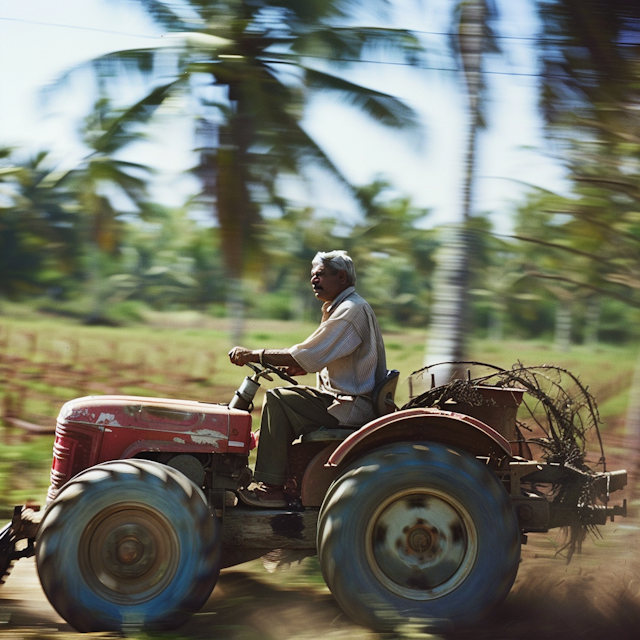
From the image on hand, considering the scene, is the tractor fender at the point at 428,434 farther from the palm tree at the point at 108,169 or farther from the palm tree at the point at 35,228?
the palm tree at the point at 35,228

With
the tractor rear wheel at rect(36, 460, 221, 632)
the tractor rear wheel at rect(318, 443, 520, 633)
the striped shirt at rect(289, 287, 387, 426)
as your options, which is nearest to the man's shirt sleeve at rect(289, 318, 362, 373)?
the striped shirt at rect(289, 287, 387, 426)

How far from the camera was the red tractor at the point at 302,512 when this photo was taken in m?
3.82

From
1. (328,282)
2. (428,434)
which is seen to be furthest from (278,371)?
(428,434)

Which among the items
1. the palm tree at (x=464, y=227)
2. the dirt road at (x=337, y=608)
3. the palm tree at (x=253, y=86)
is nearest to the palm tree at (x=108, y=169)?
the palm tree at (x=253, y=86)

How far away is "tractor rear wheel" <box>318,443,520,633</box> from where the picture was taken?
12.6 feet

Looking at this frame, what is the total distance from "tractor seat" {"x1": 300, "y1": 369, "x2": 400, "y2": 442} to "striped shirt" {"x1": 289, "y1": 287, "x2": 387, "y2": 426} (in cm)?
4

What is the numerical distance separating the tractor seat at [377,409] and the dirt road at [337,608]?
97 centimetres

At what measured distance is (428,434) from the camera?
4.20m

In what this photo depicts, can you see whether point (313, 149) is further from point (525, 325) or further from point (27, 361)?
point (525, 325)

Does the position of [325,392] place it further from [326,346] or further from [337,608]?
[337,608]

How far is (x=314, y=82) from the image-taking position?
12031 mm

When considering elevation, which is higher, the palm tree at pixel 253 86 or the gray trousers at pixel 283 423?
the palm tree at pixel 253 86

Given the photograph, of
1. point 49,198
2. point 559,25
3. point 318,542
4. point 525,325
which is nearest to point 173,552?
point 318,542

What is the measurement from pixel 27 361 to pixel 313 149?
303 inches
